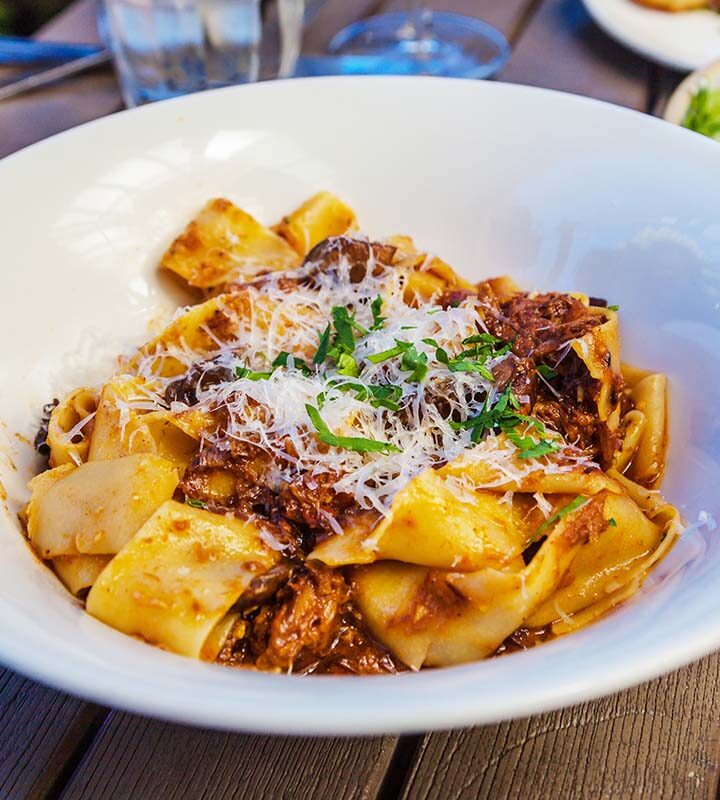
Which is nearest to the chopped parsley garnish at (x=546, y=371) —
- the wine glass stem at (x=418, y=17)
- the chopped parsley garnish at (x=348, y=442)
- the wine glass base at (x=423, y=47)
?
Result: the chopped parsley garnish at (x=348, y=442)

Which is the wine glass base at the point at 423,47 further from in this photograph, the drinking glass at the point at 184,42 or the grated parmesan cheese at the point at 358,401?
the grated parmesan cheese at the point at 358,401

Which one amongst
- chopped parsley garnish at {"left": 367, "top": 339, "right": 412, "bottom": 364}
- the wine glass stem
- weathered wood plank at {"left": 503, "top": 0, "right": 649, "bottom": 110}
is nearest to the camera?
chopped parsley garnish at {"left": 367, "top": 339, "right": 412, "bottom": 364}

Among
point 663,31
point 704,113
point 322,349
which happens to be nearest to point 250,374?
point 322,349

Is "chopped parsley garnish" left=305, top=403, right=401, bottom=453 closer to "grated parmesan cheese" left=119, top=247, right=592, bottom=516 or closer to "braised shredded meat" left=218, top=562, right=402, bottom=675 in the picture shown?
"grated parmesan cheese" left=119, top=247, right=592, bottom=516

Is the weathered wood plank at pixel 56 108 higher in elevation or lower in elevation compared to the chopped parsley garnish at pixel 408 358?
higher

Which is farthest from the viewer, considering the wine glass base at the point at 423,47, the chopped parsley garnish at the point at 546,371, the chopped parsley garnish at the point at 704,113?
the wine glass base at the point at 423,47

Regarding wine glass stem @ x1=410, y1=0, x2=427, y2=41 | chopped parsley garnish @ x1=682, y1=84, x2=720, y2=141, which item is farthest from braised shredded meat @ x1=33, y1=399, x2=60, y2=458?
wine glass stem @ x1=410, y1=0, x2=427, y2=41

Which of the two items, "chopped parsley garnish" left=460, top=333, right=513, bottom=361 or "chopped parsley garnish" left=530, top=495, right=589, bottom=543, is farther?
"chopped parsley garnish" left=460, top=333, right=513, bottom=361

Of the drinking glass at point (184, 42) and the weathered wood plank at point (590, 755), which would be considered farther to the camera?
the drinking glass at point (184, 42)
